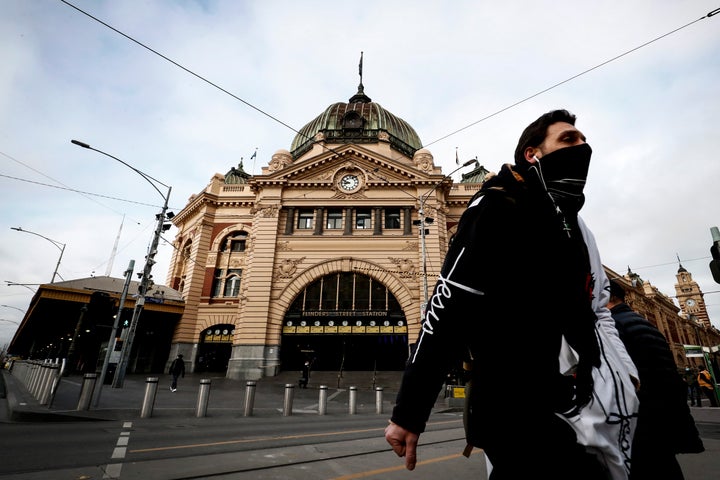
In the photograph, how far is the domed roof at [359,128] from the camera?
35.4 meters

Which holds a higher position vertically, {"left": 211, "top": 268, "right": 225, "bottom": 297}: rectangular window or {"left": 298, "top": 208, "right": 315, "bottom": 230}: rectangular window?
{"left": 298, "top": 208, "right": 315, "bottom": 230}: rectangular window

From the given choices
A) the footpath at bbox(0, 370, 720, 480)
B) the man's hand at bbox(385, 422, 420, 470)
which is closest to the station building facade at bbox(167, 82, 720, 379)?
the footpath at bbox(0, 370, 720, 480)

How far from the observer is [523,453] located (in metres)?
1.34

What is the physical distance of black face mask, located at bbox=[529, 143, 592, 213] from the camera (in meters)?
1.75

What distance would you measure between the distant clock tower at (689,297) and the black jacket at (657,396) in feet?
383

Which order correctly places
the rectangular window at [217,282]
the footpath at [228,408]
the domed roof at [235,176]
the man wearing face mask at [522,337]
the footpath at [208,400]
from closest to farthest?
the man wearing face mask at [522,337] < the footpath at [228,408] < the footpath at [208,400] < the rectangular window at [217,282] < the domed roof at [235,176]

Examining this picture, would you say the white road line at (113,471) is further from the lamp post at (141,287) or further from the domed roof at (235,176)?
the domed roof at (235,176)

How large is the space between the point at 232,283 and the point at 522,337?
31.9 m

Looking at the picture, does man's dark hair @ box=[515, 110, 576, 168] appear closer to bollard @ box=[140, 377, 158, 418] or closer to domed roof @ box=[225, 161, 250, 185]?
bollard @ box=[140, 377, 158, 418]

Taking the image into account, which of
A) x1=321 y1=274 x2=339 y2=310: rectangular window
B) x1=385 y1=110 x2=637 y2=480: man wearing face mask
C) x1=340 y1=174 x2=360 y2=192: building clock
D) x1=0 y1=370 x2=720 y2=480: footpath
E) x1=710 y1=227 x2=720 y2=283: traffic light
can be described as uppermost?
x1=340 y1=174 x2=360 y2=192: building clock

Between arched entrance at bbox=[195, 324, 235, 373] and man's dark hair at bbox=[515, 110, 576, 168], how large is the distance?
3045 cm

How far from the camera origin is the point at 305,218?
1191 inches

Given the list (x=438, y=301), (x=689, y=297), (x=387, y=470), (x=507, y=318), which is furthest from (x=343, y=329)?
(x=689, y=297)

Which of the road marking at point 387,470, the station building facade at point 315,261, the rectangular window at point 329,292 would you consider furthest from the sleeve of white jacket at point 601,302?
the rectangular window at point 329,292
